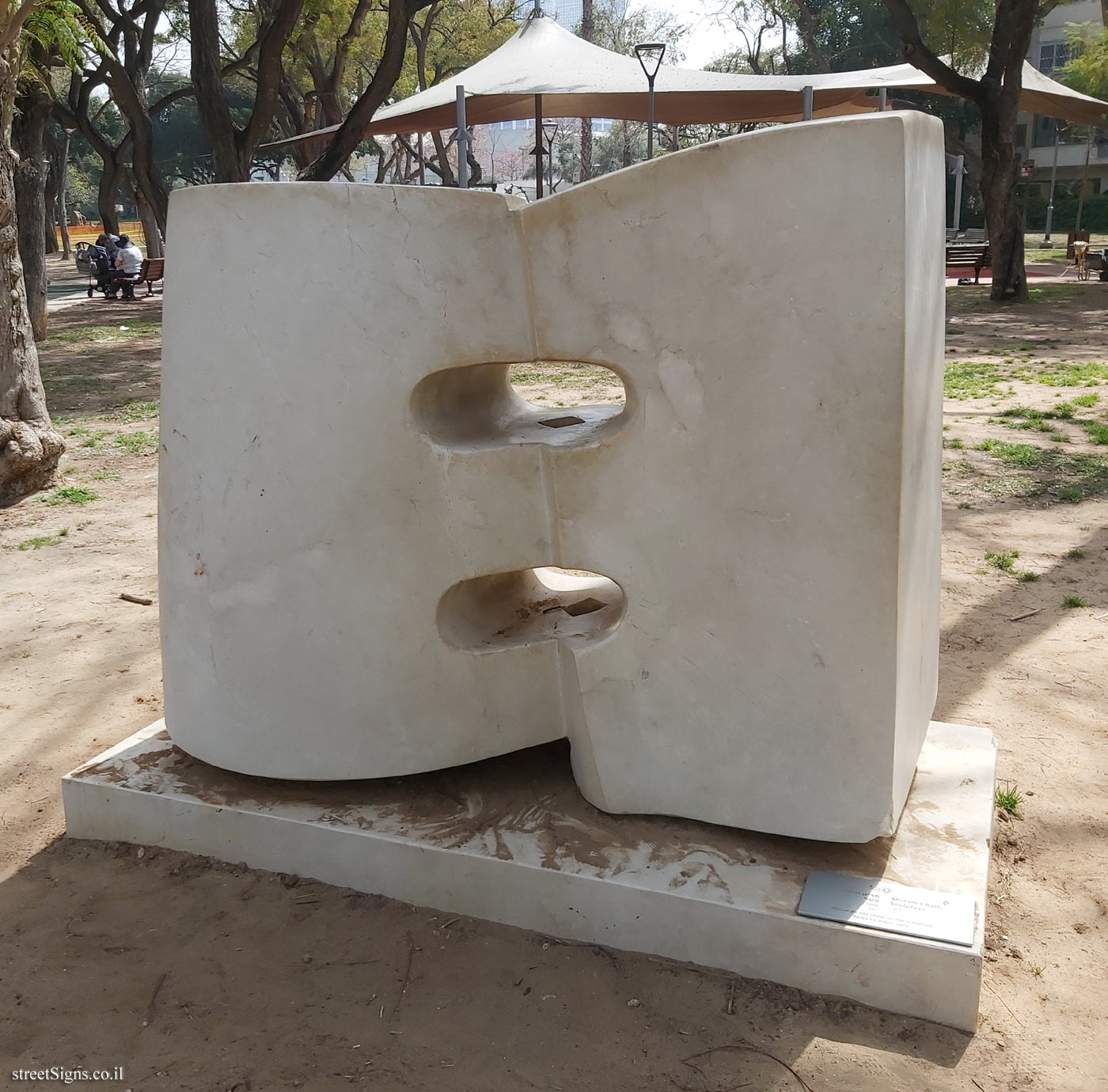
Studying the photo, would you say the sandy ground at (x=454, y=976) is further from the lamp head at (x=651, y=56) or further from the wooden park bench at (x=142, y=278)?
the wooden park bench at (x=142, y=278)

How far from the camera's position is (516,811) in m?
Answer: 3.17

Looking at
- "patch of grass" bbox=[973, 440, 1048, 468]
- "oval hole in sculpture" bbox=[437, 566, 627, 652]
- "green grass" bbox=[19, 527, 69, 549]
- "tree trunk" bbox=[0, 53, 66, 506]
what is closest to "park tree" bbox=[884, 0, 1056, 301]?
"patch of grass" bbox=[973, 440, 1048, 468]

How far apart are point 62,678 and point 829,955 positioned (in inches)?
137

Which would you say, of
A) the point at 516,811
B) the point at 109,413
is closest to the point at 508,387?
the point at 516,811

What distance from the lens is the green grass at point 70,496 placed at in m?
7.44

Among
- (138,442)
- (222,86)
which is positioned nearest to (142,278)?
(222,86)

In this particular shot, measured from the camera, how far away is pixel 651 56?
619 inches

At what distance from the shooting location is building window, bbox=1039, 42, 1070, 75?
45091 mm

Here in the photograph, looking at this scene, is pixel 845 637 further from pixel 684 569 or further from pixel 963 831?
pixel 963 831

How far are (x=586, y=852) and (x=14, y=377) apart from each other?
6.31 m

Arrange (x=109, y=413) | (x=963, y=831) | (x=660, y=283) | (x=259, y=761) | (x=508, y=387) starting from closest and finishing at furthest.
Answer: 1. (x=660, y=283)
2. (x=963, y=831)
3. (x=259, y=761)
4. (x=508, y=387)
5. (x=109, y=413)

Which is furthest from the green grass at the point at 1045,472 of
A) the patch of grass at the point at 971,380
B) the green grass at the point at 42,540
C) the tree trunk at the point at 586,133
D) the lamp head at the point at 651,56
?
the tree trunk at the point at 586,133

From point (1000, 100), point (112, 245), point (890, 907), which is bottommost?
point (890, 907)

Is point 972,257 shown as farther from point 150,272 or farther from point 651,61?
point 150,272
